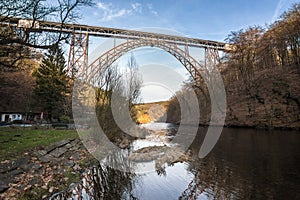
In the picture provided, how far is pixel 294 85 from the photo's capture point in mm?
17703

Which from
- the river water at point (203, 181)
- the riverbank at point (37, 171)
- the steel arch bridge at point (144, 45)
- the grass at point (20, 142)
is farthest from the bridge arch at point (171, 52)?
the river water at point (203, 181)

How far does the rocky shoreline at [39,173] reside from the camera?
11.6ft

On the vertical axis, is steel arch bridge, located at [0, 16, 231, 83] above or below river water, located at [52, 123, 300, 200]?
above

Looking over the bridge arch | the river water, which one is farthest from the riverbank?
the bridge arch

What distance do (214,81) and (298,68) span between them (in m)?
8.59

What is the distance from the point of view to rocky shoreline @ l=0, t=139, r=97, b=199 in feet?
11.6

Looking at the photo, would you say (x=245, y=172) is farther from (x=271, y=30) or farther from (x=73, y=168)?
(x=271, y=30)

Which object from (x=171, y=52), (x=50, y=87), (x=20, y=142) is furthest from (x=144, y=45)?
(x=20, y=142)

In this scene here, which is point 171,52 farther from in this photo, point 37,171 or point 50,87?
point 37,171

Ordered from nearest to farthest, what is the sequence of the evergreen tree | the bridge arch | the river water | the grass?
the river water
the grass
the evergreen tree
the bridge arch

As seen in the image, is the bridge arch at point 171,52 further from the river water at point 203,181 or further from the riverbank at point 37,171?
the river water at point 203,181

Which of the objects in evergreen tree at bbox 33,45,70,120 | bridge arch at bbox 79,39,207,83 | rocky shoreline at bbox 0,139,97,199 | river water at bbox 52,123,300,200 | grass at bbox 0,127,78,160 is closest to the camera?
rocky shoreline at bbox 0,139,97,199

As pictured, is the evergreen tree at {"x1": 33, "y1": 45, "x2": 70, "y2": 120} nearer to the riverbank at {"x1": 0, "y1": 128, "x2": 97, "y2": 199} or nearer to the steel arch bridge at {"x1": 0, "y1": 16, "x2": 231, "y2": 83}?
the steel arch bridge at {"x1": 0, "y1": 16, "x2": 231, "y2": 83}

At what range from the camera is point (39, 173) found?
4457 mm
